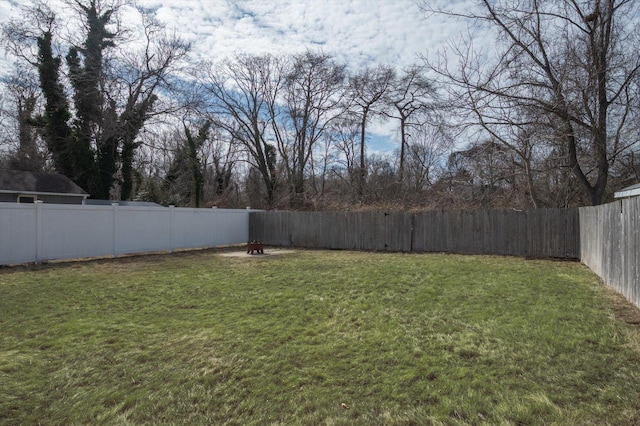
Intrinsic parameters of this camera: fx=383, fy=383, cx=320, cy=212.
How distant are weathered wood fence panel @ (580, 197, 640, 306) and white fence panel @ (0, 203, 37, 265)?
12.3m

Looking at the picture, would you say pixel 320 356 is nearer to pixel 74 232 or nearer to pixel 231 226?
pixel 74 232

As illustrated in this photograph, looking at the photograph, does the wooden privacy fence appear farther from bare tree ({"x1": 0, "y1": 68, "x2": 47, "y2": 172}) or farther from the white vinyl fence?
bare tree ({"x1": 0, "y1": 68, "x2": 47, "y2": 172})

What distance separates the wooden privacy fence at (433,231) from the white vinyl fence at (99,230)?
99.2 inches

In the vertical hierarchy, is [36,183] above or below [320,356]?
above

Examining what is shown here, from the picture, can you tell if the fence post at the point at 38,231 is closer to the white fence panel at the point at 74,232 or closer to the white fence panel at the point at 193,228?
the white fence panel at the point at 74,232

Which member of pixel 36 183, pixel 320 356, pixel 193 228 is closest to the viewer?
pixel 320 356

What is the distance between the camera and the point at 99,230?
11.3 meters

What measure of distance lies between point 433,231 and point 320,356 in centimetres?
1034

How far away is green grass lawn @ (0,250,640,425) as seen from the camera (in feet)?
8.09

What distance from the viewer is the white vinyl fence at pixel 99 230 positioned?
31.3 ft

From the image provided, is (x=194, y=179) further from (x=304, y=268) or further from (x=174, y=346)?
(x=174, y=346)

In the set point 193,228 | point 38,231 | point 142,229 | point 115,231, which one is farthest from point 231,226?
point 38,231

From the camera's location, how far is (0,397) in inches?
106

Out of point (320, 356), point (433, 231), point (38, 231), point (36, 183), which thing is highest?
point (36, 183)
